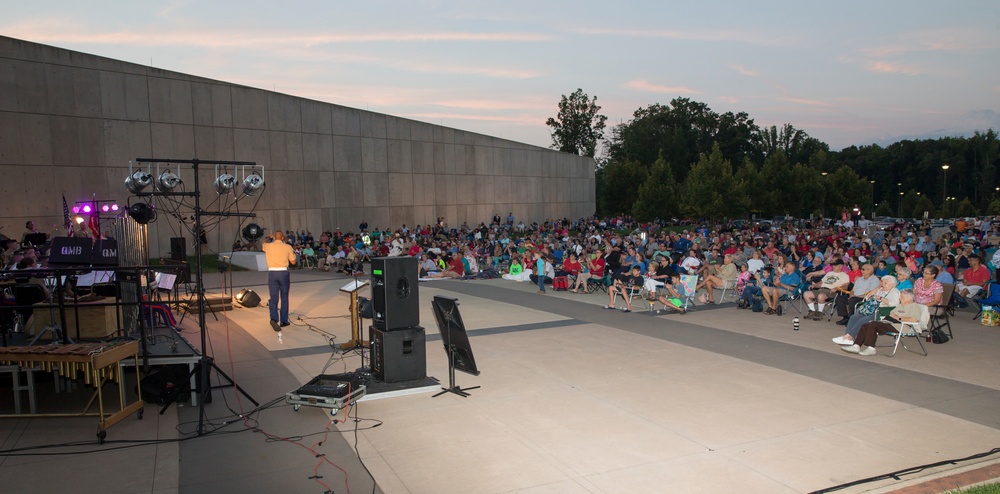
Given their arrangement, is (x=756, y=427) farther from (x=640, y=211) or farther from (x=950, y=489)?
(x=640, y=211)

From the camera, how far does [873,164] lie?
10431 centimetres

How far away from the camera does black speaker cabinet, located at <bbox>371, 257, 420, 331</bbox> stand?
310 inches

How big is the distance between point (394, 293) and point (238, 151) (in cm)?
2350

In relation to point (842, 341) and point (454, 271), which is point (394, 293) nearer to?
point (842, 341)

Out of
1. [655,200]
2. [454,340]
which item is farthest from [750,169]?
[454,340]

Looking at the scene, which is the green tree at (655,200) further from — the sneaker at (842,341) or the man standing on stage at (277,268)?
the man standing on stage at (277,268)

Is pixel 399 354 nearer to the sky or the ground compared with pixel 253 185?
nearer to the ground

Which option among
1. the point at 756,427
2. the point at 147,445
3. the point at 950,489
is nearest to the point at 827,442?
the point at 756,427

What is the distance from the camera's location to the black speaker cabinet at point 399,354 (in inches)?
311

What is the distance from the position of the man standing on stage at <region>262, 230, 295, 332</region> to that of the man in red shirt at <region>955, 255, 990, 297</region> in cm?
1288

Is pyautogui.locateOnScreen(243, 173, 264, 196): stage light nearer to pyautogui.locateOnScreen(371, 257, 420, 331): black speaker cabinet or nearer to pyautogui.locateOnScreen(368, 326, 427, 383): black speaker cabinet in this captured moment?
pyautogui.locateOnScreen(371, 257, 420, 331): black speaker cabinet

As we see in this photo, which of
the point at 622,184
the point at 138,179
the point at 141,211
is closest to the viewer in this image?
the point at 141,211

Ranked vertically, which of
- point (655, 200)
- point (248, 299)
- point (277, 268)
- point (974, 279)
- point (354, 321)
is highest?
point (655, 200)

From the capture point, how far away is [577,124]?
7800 centimetres
